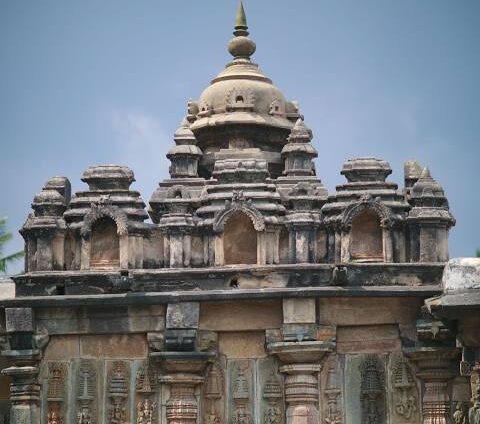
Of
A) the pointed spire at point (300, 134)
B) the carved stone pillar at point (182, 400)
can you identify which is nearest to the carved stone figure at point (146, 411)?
Result: the carved stone pillar at point (182, 400)

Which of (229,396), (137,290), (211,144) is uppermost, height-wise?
(211,144)

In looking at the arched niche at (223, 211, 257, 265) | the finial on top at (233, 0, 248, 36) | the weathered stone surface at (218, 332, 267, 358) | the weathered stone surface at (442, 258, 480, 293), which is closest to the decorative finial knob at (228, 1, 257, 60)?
the finial on top at (233, 0, 248, 36)

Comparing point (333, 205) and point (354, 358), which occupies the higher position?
point (333, 205)

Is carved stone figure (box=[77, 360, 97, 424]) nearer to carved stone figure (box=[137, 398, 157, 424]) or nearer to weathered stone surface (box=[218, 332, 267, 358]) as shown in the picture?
carved stone figure (box=[137, 398, 157, 424])

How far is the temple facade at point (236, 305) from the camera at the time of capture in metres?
21.8

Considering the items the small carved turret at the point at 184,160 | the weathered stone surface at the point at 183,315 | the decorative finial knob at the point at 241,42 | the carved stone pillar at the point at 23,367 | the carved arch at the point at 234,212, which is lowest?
the carved stone pillar at the point at 23,367

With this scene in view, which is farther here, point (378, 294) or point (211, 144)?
point (211, 144)

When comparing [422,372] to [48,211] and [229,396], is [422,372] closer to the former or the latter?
[229,396]

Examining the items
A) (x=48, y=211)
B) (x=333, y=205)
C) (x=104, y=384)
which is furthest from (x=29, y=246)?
(x=333, y=205)

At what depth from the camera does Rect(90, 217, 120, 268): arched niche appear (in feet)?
74.5

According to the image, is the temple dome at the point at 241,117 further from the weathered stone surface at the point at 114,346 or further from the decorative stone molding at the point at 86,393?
the decorative stone molding at the point at 86,393

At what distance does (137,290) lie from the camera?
2223cm

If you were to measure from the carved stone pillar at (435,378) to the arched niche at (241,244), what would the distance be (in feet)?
7.85

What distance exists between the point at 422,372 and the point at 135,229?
4.06 m
